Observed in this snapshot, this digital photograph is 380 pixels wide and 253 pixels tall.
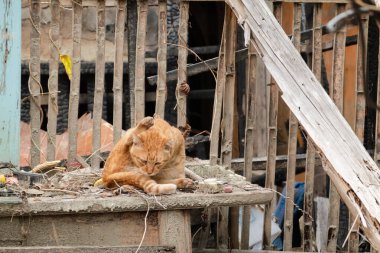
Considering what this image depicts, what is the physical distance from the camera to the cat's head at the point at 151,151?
19.7ft

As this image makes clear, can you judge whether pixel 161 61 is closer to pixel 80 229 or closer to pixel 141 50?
pixel 141 50

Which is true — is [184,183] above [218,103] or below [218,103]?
below

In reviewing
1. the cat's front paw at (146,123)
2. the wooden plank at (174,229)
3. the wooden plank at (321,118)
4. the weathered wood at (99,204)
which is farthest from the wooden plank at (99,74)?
the wooden plank at (174,229)

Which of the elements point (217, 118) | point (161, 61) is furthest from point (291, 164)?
point (161, 61)

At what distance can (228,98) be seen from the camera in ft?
23.0

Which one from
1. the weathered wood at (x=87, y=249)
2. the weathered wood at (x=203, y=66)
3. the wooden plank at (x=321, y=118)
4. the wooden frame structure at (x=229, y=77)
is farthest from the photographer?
the weathered wood at (x=203, y=66)

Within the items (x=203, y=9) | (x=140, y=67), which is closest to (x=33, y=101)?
(x=140, y=67)

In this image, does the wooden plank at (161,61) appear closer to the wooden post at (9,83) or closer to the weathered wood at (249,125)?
the weathered wood at (249,125)

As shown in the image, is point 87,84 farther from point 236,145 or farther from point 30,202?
point 30,202

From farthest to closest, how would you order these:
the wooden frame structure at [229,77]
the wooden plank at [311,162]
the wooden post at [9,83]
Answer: the wooden plank at [311,162] < the wooden post at [9,83] < the wooden frame structure at [229,77]

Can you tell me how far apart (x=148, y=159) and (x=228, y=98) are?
123 cm

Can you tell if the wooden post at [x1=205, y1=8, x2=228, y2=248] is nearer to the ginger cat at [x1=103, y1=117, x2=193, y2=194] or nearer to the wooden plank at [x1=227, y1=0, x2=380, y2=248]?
the wooden plank at [x1=227, y1=0, x2=380, y2=248]

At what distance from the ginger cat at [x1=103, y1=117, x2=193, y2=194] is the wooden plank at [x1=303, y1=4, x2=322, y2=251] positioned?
3.73ft

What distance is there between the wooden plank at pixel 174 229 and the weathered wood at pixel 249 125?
140 centimetres
